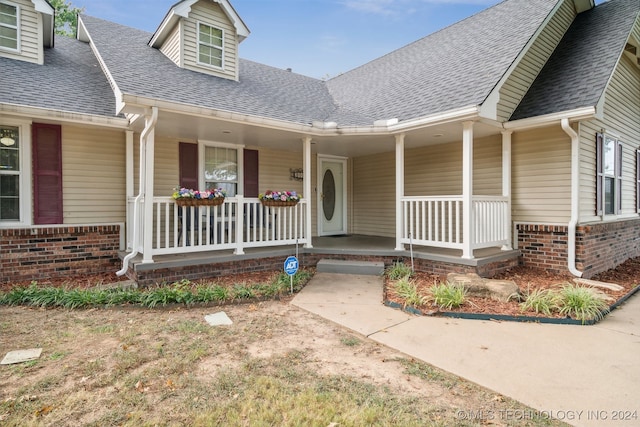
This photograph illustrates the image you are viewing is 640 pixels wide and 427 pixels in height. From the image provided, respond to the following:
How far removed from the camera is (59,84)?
6.52 m

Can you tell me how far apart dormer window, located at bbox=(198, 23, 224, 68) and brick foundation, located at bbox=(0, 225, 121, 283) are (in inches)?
167

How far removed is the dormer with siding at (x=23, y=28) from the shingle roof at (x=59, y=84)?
0.20 m

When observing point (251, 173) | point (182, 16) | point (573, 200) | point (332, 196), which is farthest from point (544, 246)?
point (182, 16)

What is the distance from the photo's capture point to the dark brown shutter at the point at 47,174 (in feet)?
19.4

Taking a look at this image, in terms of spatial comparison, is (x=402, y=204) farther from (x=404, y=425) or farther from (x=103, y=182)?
(x=103, y=182)

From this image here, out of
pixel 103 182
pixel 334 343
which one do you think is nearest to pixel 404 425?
pixel 334 343

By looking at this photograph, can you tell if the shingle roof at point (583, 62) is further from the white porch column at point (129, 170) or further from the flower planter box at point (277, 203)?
the white porch column at point (129, 170)

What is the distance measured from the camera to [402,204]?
22.4 feet

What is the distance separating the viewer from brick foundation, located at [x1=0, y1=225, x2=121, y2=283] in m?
5.74

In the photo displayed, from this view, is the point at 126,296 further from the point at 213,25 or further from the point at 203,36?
the point at 213,25

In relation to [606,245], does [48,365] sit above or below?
below

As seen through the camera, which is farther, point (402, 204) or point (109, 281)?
point (402, 204)

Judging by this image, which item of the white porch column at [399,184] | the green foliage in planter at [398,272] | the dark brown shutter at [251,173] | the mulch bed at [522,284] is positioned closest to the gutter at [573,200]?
the mulch bed at [522,284]

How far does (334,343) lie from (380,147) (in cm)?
584
